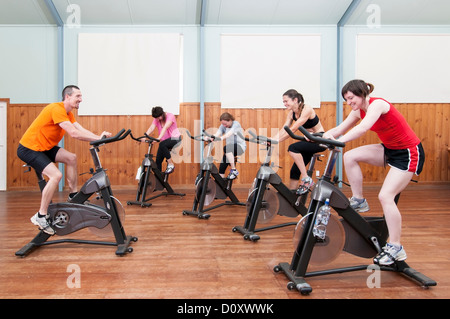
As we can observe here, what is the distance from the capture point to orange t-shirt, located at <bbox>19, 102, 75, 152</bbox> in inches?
113

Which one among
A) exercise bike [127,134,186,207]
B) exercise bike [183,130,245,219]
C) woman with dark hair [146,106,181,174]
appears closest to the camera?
exercise bike [183,130,245,219]

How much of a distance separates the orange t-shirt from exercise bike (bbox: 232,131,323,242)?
1.76 metres

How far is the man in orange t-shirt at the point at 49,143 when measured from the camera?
2.77 meters

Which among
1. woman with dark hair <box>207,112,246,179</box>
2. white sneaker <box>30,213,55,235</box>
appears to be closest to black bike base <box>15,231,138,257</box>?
white sneaker <box>30,213,55,235</box>

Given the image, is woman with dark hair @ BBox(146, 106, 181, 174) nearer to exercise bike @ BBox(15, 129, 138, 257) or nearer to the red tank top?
exercise bike @ BBox(15, 129, 138, 257)

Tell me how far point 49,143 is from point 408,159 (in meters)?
2.89

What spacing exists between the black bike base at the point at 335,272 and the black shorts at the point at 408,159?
2.14ft

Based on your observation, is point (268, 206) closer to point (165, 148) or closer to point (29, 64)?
point (165, 148)

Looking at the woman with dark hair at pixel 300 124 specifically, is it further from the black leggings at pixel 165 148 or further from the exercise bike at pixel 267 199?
the black leggings at pixel 165 148

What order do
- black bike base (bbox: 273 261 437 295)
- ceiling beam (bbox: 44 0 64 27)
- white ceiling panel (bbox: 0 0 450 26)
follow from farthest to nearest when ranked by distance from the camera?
white ceiling panel (bbox: 0 0 450 26) → ceiling beam (bbox: 44 0 64 27) → black bike base (bbox: 273 261 437 295)

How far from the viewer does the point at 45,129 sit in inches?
116

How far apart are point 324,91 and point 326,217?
5.29 m

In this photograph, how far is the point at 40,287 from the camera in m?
2.08

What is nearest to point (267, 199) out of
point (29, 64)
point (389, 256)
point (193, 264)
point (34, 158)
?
point (193, 264)
